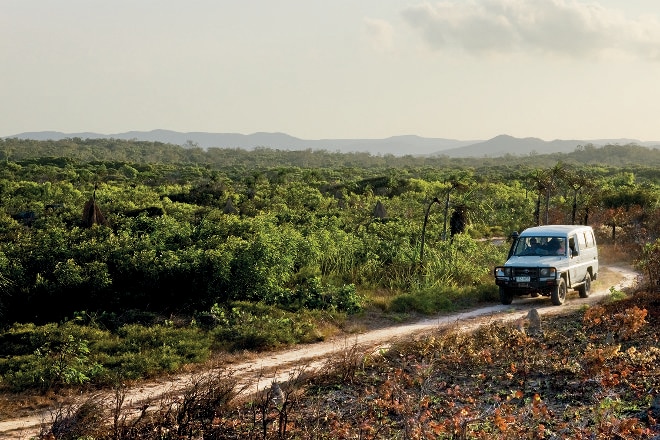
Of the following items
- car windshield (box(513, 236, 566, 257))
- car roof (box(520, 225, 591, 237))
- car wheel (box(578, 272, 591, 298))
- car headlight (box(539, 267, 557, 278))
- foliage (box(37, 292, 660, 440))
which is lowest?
car wheel (box(578, 272, 591, 298))

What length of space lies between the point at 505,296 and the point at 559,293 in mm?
1258

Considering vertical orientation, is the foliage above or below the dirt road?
above

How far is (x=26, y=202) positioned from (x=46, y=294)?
2100 centimetres

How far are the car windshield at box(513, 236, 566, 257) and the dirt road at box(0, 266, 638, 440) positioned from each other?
3.98ft

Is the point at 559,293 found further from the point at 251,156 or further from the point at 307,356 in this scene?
the point at 251,156

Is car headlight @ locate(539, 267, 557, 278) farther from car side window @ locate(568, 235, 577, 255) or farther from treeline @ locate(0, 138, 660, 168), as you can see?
treeline @ locate(0, 138, 660, 168)

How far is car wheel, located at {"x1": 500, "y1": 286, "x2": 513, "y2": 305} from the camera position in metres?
17.2

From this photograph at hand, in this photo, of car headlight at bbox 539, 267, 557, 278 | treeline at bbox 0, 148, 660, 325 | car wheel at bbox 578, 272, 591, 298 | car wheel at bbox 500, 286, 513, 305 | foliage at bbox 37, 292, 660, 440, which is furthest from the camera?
car wheel at bbox 578, 272, 591, 298

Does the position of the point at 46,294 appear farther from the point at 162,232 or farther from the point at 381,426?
the point at 381,426

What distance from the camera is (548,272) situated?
16562 millimetres

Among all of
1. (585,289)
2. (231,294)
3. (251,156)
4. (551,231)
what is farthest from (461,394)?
(251,156)

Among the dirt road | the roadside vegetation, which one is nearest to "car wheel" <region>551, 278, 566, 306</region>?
the dirt road

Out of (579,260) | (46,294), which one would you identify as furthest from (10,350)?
(579,260)

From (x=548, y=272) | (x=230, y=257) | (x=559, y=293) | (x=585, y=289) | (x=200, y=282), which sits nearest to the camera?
(x=200, y=282)
